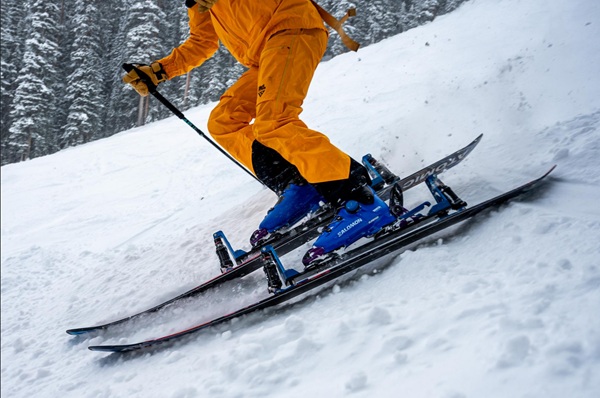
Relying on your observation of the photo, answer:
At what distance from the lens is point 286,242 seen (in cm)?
253

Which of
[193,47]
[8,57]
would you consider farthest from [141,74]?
[8,57]

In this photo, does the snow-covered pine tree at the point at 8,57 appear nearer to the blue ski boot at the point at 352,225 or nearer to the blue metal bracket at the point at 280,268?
the blue metal bracket at the point at 280,268

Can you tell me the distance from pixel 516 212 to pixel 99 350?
2462 millimetres

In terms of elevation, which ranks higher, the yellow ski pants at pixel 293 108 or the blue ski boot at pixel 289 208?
the yellow ski pants at pixel 293 108

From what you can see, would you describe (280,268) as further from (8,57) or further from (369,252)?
(8,57)

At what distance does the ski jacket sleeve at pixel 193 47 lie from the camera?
2857 mm

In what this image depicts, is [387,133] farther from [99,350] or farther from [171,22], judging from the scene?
[171,22]

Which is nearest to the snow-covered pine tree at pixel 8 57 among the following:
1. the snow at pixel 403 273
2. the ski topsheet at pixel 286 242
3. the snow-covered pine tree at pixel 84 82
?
the snow-covered pine tree at pixel 84 82

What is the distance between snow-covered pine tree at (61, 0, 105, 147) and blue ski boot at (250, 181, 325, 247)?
26839 millimetres

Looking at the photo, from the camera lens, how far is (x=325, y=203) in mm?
2512

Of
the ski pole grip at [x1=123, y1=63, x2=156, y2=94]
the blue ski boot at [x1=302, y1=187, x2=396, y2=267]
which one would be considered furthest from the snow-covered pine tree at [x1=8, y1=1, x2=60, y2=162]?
the blue ski boot at [x1=302, y1=187, x2=396, y2=267]

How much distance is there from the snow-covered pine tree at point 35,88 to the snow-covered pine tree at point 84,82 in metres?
1.32

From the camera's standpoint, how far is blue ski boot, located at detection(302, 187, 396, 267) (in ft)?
6.88

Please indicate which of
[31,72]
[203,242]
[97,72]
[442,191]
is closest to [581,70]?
[442,191]
